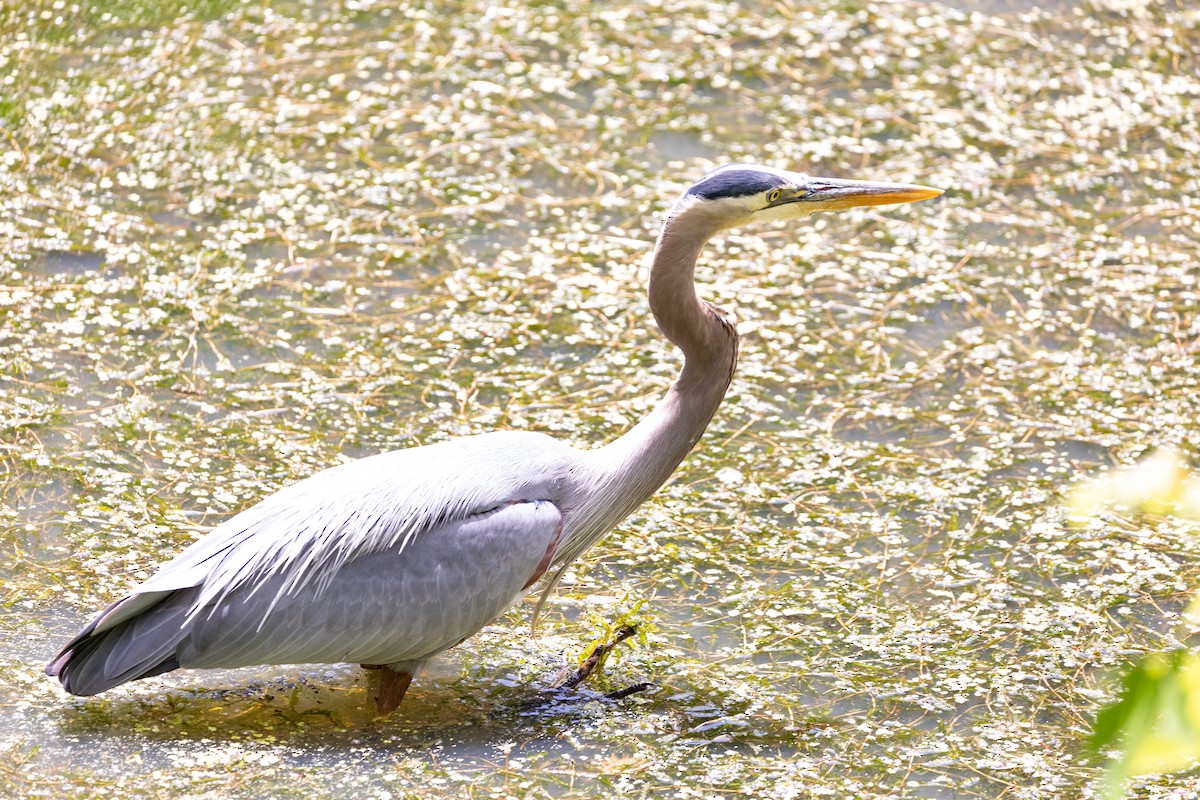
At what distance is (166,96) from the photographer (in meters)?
6.55

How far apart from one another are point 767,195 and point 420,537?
1.35m

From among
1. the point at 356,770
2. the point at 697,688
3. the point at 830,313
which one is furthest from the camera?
the point at 830,313

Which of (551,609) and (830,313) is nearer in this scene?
(551,609)

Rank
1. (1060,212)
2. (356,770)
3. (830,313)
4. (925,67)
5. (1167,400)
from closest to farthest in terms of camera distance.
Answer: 1. (356,770)
2. (1167,400)
3. (830,313)
4. (1060,212)
5. (925,67)

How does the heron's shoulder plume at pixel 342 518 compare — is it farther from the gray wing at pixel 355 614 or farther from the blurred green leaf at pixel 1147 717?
the blurred green leaf at pixel 1147 717

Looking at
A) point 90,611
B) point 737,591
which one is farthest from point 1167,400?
point 90,611

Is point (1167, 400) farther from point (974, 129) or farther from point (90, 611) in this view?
point (90, 611)

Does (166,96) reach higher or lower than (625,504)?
higher

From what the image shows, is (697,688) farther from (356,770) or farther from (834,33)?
(834,33)

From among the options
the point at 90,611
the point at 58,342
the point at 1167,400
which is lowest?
the point at 1167,400

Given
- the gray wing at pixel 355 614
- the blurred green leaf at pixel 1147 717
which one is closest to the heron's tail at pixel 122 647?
the gray wing at pixel 355 614

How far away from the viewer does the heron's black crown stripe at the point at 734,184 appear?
11.6 ft

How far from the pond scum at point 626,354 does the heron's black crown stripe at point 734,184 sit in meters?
1.25

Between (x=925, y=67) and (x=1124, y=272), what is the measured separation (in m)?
1.90
